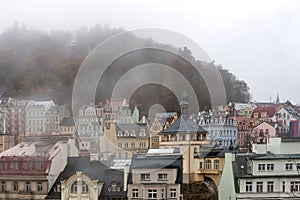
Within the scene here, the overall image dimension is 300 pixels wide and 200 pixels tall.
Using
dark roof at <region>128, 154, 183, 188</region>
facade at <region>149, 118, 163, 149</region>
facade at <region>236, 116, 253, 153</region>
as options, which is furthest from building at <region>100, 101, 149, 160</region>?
dark roof at <region>128, 154, 183, 188</region>

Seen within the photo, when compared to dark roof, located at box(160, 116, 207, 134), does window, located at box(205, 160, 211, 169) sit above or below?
below

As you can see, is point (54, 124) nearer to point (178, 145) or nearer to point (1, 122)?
point (1, 122)

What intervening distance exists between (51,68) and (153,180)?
37.2 meters

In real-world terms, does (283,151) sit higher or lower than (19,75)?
lower

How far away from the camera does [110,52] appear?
5422 cm

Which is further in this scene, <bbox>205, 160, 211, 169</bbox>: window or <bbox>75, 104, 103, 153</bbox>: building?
<bbox>75, 104, 103, 153</bbox>: building

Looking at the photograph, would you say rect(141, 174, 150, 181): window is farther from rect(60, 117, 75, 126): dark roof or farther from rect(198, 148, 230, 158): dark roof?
rect(60, 117, 75, 126): dark roof

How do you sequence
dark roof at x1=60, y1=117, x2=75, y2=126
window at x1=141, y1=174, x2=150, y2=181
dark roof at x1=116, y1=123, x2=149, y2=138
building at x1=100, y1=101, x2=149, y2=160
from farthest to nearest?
dark roof at x1=60, y1=117, x2=75, y2=126 < dark roof at x1=116, y1=123, x2=149, y2=138 < building at x1=100, y1=101, x2=149, y2=160 < window at x1=141, y1=174, x2=150, y2=181

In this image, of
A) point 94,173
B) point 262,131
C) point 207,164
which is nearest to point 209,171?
point 207,164

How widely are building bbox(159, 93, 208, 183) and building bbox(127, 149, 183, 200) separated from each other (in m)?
5.18

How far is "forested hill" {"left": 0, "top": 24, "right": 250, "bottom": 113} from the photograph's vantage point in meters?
48.0

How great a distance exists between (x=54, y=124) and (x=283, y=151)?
75.4 feet

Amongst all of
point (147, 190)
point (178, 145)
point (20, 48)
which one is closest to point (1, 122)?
point (178, 145)

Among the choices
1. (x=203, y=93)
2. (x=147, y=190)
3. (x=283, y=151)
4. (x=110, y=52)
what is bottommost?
(x=147, y=190)
